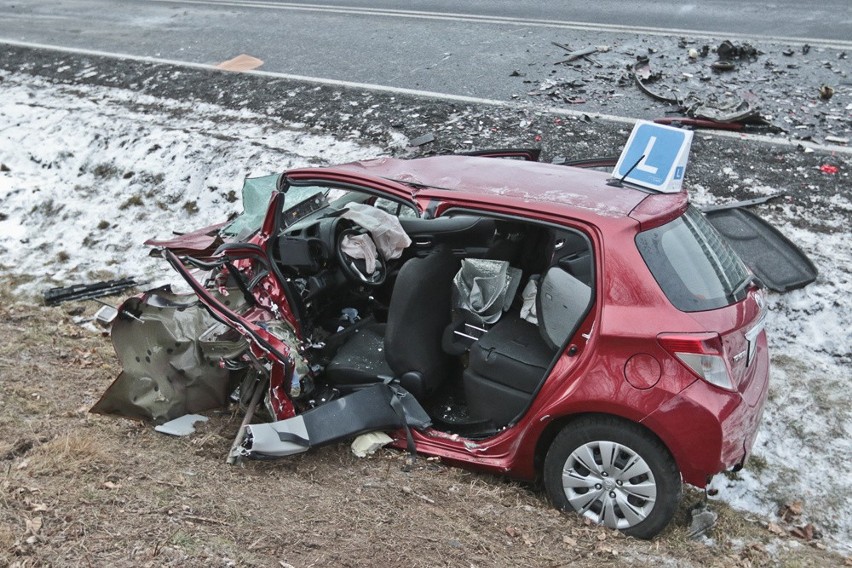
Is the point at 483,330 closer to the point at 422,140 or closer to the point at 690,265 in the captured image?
the point at 690,265

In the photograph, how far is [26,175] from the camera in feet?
31.7

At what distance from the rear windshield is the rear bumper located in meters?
0.42

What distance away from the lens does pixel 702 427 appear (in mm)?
3734

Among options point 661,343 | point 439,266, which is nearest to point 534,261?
point 439,266

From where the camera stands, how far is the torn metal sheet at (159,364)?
16.1 feet

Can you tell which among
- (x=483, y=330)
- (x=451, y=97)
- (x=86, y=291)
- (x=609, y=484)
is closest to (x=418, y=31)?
(x=451, y=97)

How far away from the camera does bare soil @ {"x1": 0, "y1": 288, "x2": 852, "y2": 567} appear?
143 inches

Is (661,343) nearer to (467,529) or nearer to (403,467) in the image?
(467,529)

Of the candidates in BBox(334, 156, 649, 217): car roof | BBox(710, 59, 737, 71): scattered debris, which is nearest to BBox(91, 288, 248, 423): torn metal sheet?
BBox(334, 156, 649, 217): car roof

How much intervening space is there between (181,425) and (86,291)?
286cm

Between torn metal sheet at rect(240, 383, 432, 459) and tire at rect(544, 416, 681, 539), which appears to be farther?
torn metal sheet at rect(240, 383, 432, 459)

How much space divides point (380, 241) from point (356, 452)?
123 cm

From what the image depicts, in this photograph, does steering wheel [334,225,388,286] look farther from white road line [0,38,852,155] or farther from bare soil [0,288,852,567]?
white road line [0,38,852,155]

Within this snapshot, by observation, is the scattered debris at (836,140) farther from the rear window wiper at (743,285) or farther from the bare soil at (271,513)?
the bare soil at (271,513)
